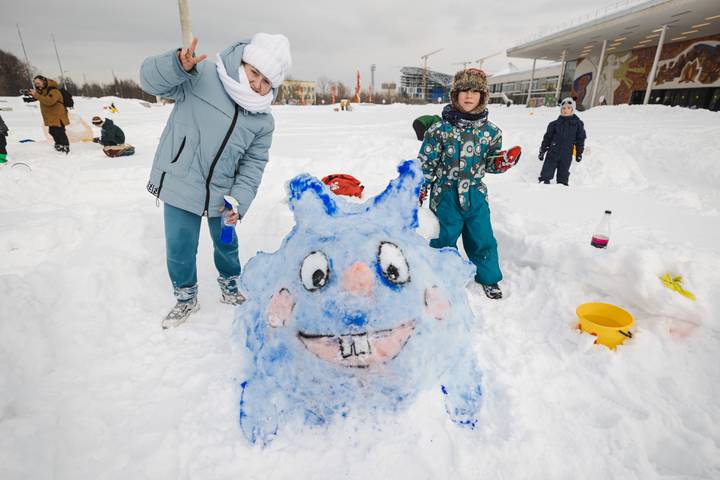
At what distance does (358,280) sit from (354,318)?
0.53ft

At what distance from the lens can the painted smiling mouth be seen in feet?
5.08

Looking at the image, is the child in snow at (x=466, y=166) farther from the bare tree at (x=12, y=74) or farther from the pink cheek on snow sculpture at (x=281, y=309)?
the bare tree at (x=12, y=74)

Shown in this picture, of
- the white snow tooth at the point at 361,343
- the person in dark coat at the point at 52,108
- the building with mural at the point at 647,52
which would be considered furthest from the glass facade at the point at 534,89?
the white snow tooth at the point at 361,343

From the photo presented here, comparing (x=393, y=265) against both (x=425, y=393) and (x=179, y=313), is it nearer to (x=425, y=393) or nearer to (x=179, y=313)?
(x=425, y=393)

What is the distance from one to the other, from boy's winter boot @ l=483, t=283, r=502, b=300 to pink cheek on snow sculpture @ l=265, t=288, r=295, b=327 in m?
2.29

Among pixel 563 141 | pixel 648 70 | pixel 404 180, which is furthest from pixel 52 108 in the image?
pixel 648 70

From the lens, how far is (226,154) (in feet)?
8.70

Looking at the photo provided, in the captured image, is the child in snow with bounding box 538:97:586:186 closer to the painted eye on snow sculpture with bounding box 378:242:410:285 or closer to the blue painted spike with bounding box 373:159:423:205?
the blue painted spike with bounding box 373:159:423:205

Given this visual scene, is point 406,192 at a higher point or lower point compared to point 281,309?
higher

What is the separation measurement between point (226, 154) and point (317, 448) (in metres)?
2.03

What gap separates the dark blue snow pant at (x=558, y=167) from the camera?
7137 mm

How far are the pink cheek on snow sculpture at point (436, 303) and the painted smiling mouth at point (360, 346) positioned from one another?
178 millimetres

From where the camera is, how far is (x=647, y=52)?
24.9 m

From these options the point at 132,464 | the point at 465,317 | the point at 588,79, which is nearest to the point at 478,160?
the point at 465,317
